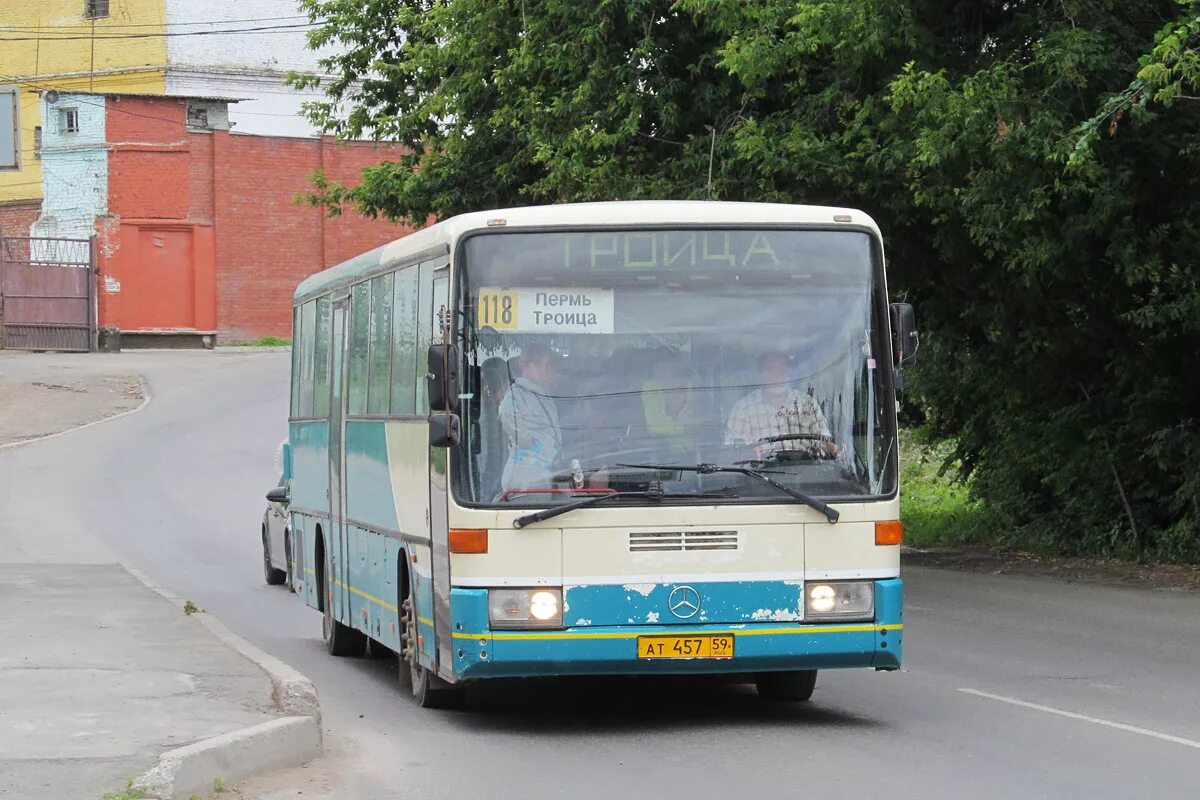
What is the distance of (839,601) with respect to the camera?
10172 millimetres

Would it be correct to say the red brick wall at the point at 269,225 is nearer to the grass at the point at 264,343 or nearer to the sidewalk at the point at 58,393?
the grass at the point at 264,343

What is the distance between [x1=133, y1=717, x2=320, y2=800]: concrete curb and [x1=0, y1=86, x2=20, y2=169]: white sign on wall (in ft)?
49.1

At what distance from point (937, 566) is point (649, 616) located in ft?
46.3

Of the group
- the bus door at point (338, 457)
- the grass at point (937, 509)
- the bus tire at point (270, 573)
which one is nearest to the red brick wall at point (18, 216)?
the grass at point (937, 509)

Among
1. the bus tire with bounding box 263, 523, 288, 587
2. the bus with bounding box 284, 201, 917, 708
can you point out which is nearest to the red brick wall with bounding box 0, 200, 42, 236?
the bus tire with bounding box 263, 523, 288, 587

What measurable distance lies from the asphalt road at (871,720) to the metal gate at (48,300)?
3655 cm

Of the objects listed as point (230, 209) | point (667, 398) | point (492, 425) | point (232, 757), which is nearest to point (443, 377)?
point (492, 425)

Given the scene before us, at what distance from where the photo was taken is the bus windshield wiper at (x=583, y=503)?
9.95 metres

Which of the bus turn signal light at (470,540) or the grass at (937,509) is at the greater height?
the bus turn signal light at (470,540)

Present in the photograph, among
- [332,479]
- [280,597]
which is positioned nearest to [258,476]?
[280,597]

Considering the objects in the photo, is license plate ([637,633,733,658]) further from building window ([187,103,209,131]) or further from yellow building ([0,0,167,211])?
yellow building ([0,0,167,211])

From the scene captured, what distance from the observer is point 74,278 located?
56.4 metres

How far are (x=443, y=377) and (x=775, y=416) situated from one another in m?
1.78

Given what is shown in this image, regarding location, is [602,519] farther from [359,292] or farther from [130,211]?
[130,211]
